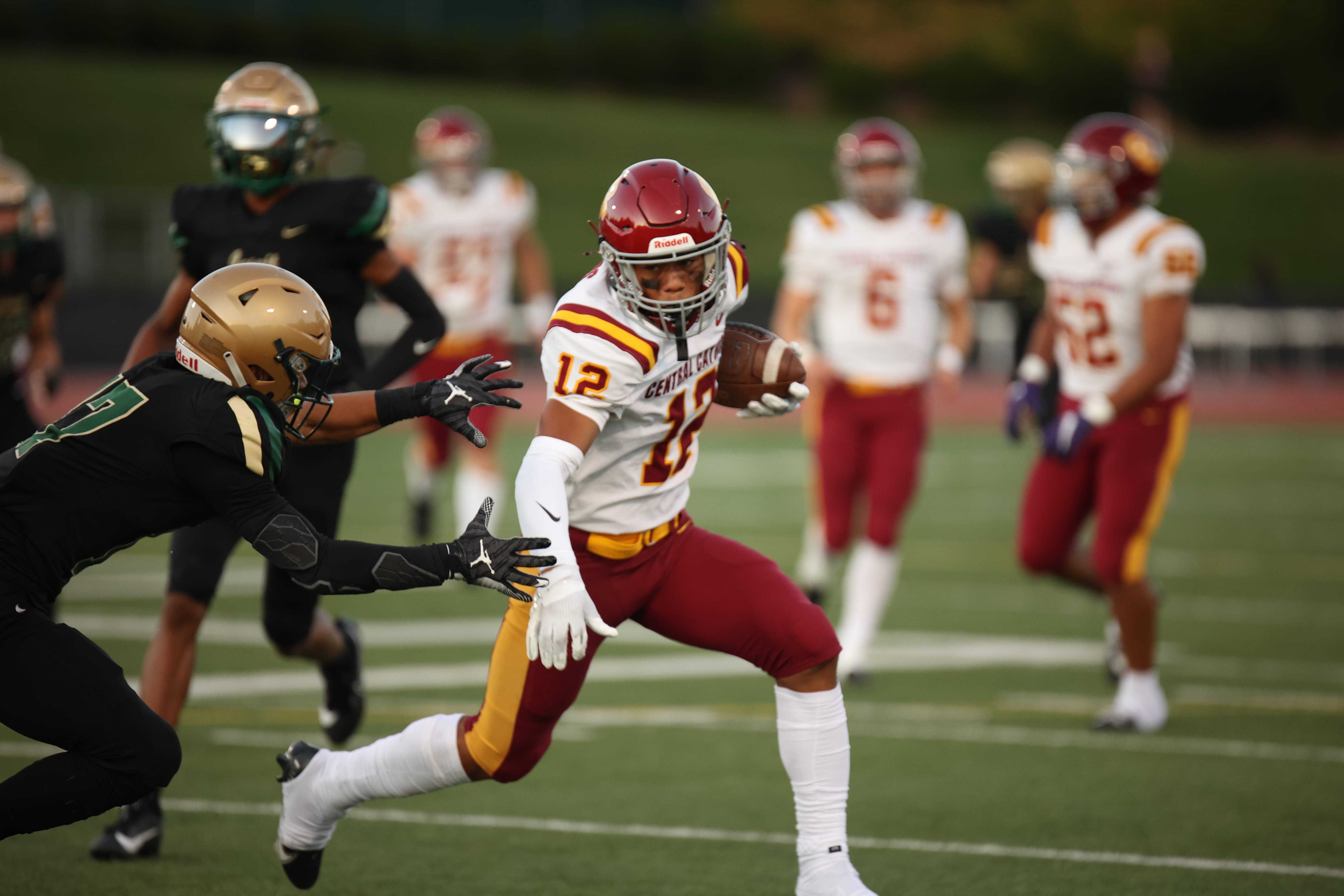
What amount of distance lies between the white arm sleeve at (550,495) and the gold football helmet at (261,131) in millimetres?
1491

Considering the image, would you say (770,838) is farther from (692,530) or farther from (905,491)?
(905,491)

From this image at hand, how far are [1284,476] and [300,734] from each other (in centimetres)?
1089

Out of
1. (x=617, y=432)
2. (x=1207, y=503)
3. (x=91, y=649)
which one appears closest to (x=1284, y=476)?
(x=1207, y=503)

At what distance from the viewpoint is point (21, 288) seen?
237 inches

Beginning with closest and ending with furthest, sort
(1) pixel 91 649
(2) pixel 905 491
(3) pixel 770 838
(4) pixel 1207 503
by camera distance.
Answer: (1) pixel 91 649 < (3) pixel 770 838 < (2) pixel 905 491 < (4) pixel 1207 503

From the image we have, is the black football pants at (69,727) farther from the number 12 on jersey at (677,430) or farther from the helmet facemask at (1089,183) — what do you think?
the helmet facemask at (1089,183)

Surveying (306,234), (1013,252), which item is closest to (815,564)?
(1013,252)

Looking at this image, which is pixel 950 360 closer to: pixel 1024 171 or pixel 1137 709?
pixel 1024 171

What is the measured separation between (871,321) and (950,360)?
693 mm

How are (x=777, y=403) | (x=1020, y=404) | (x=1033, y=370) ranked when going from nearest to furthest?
(x=777, y=403), (x=1020, y=404), (x=1033, y=370)

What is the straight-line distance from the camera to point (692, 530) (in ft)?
12.6

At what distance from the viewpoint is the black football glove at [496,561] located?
10.5ft

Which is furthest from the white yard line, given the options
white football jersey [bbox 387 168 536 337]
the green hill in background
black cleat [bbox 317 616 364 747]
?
the green hill in background

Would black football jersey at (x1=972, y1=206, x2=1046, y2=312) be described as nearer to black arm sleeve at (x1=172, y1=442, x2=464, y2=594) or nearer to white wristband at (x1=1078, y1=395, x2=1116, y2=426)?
white wristband at (x1=1078, y1=395, x2=1116, y2=426)
